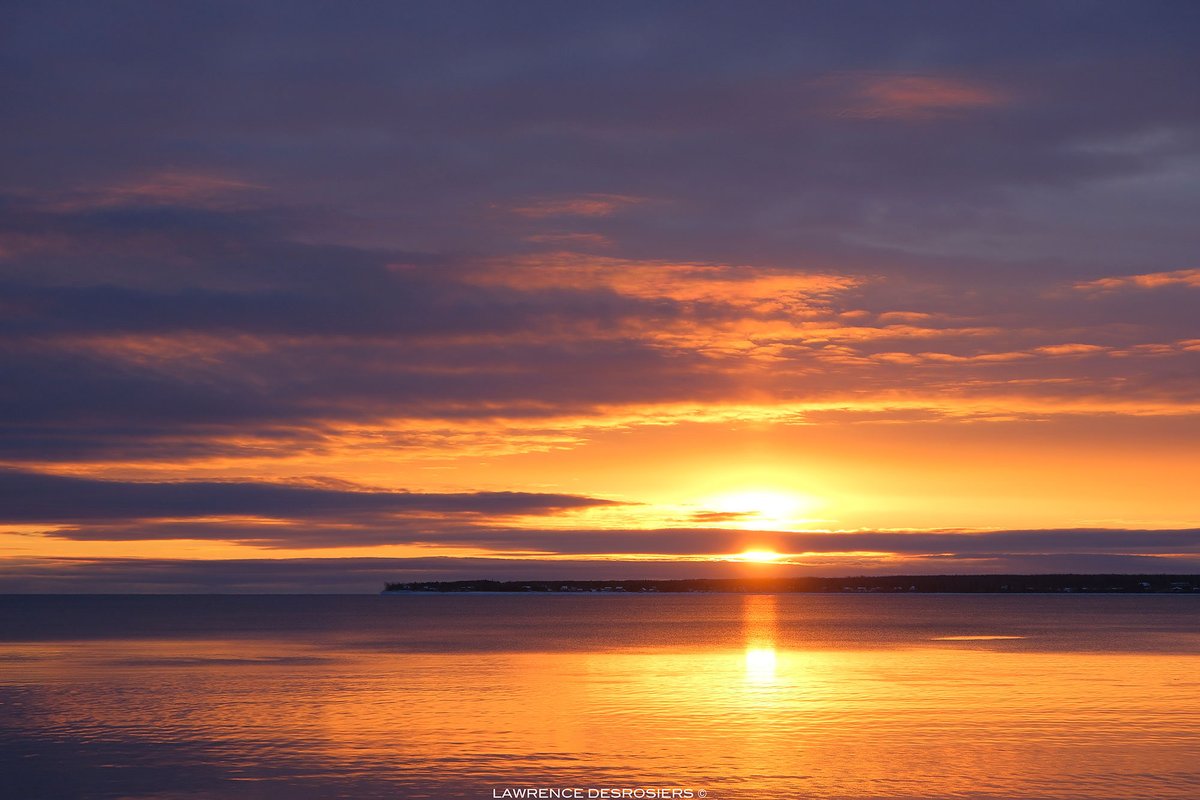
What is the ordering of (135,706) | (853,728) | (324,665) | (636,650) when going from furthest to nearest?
(636,650) < (324,665) < (135,706) < (853,728)

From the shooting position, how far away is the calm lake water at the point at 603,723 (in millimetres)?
32062

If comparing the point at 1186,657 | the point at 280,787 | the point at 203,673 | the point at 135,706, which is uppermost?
the point at 1186,657

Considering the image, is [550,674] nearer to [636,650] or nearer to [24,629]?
[636,650]

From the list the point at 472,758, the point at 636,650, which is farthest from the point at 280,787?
the point at 636,650

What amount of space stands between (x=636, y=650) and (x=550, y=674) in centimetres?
2547

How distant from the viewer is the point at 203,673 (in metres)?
66.8

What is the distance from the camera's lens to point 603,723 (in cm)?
4372

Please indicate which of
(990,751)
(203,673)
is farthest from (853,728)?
(203,673)

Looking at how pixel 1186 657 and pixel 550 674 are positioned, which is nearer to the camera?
pixel 550 674

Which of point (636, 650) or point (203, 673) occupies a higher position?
point (636, 650)

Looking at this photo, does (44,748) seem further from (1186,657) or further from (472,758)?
(1186,657)

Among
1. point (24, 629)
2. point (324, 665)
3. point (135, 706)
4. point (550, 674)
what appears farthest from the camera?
point (24, 629)

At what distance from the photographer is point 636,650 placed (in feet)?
296

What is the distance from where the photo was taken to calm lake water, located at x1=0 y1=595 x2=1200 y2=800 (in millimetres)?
32062
